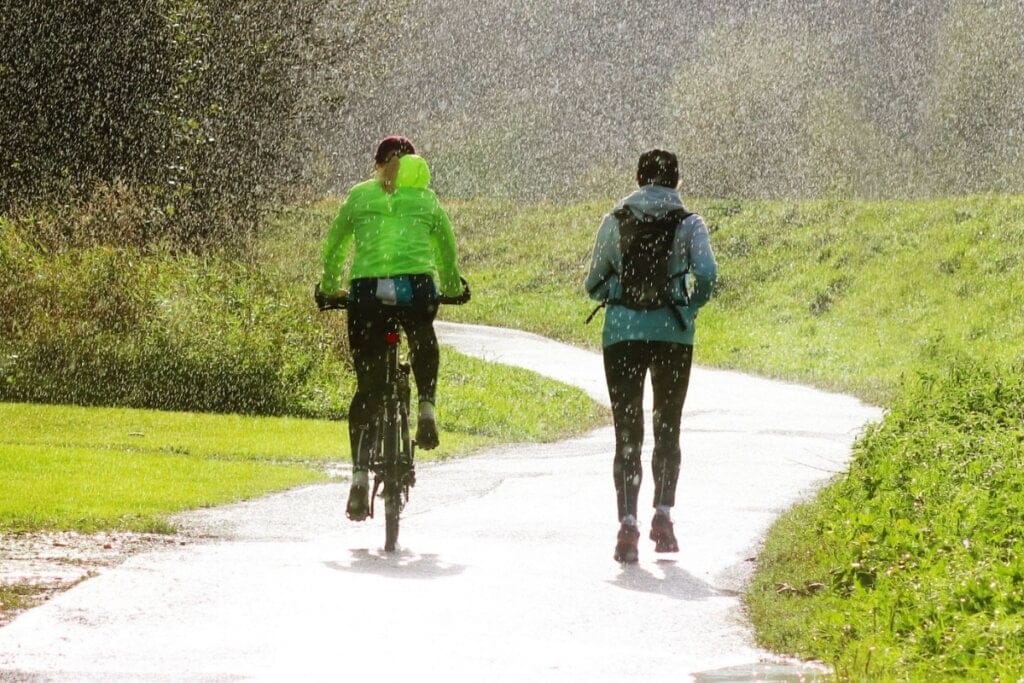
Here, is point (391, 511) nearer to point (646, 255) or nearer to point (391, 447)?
point (391, 447)

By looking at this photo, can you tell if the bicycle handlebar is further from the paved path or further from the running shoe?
the paved path

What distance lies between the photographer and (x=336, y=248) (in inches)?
373

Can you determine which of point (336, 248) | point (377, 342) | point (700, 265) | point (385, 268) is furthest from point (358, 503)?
point (700, 265)

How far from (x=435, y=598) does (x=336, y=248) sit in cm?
230

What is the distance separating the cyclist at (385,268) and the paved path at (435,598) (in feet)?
2.70

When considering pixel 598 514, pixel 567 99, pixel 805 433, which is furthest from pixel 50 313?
pixel 567 99

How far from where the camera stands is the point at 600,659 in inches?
268

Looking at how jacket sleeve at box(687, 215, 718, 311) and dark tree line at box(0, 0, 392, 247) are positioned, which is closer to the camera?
jacket sleeve at box(687, 215, 718, 311)

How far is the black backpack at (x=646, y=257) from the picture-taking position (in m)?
8.90

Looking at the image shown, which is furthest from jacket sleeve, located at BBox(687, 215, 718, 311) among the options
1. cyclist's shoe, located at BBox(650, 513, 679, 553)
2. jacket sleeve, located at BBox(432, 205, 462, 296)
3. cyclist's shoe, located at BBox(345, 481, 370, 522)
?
cyclist's shoe, located at BBox(345, 481, 370, 522)

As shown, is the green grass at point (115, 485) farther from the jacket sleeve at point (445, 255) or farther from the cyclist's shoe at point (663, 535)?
the cyclist's shoe at point (663, 535)

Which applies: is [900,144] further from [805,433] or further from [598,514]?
[598,514]

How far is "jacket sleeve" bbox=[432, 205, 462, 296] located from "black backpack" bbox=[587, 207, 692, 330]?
94 centimetres

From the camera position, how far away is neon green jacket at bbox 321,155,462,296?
29.9 ft
